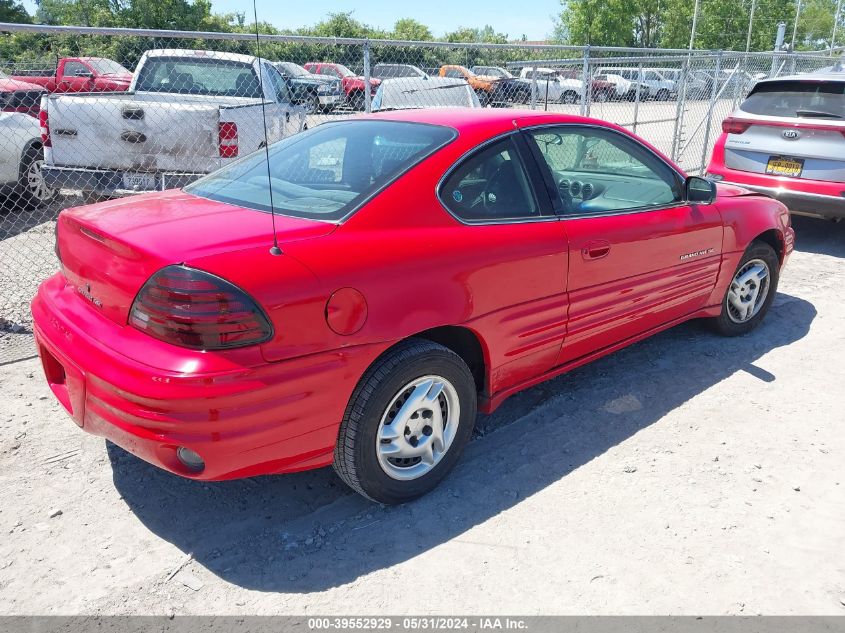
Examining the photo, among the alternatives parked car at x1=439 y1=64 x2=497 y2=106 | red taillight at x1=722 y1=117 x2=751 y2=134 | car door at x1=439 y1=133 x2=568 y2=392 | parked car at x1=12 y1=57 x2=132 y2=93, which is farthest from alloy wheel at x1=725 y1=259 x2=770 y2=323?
parked car at x1=12 y1=57 x2=132 y2=93

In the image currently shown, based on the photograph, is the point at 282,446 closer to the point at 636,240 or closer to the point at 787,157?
the point at 636,240

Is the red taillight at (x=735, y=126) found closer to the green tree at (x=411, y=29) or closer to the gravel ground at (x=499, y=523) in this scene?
the gravel ground at (x=499, y=523)

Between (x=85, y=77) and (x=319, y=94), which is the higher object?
(x=85, y=77)

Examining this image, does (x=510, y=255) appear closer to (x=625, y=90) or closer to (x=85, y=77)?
(x=625, y=90)

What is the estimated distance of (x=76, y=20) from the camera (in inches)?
1672

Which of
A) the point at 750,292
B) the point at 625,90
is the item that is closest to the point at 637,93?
Result: the point at 625,90

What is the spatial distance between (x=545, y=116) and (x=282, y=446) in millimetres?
2220

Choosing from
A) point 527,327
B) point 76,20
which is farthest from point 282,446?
point 76,20

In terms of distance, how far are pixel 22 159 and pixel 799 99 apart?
849cm

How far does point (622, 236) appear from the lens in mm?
3740

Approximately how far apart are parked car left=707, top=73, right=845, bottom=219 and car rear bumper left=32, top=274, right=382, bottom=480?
6.11m

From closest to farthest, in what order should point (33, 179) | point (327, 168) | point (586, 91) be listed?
point (327, 168)
point (33, 179)
point (586, 91)

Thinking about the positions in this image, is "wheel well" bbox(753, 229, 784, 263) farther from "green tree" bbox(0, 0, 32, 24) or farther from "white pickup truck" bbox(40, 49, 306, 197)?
"green tree" bbox(0, 0, 32, 24)

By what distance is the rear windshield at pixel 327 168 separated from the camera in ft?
9.96
